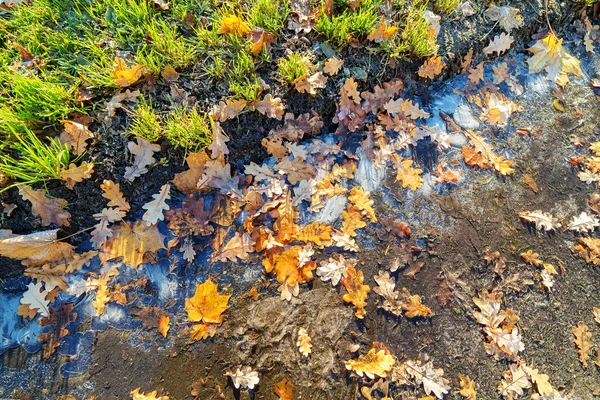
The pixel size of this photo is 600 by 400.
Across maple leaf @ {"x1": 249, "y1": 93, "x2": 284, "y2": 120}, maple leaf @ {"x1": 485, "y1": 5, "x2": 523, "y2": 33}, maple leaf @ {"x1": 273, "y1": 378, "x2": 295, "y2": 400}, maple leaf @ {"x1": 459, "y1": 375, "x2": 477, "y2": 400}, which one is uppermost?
maple leaf @ {"x1": 485, "y1": 5, "x2": 523, "y2": 33}

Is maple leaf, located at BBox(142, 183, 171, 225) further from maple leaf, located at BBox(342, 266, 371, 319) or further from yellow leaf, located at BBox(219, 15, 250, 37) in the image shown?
maple leaf, located at BBox(342, 266, 371, 319)

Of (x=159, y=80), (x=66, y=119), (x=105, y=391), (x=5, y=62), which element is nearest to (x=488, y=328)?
(x=105, y=391)

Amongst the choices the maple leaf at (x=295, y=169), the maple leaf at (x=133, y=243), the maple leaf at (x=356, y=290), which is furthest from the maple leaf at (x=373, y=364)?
the maple leaf at (x=133, y=243)

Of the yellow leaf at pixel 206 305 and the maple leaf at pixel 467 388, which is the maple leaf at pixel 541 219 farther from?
the yellow leaf at pixel 206 305

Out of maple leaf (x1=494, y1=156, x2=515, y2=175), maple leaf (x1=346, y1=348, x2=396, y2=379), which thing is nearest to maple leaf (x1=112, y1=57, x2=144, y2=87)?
maple leaf (x1=346, y1=348, x2=396, y2=379)

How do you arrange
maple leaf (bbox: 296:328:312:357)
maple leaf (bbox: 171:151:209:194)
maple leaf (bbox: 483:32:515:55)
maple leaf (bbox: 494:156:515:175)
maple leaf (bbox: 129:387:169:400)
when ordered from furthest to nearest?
maple leaf (bbox: 483:32:515:55) → maple leaf (bbox: 494:156:515:175) → maple leaf (bbox: 171:151:209:194) → maple leaf (bbox: 296:328:312:357) → maple leaf (bbox: 129:387:169:400)

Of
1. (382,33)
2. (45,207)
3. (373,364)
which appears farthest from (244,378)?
(382,33)
